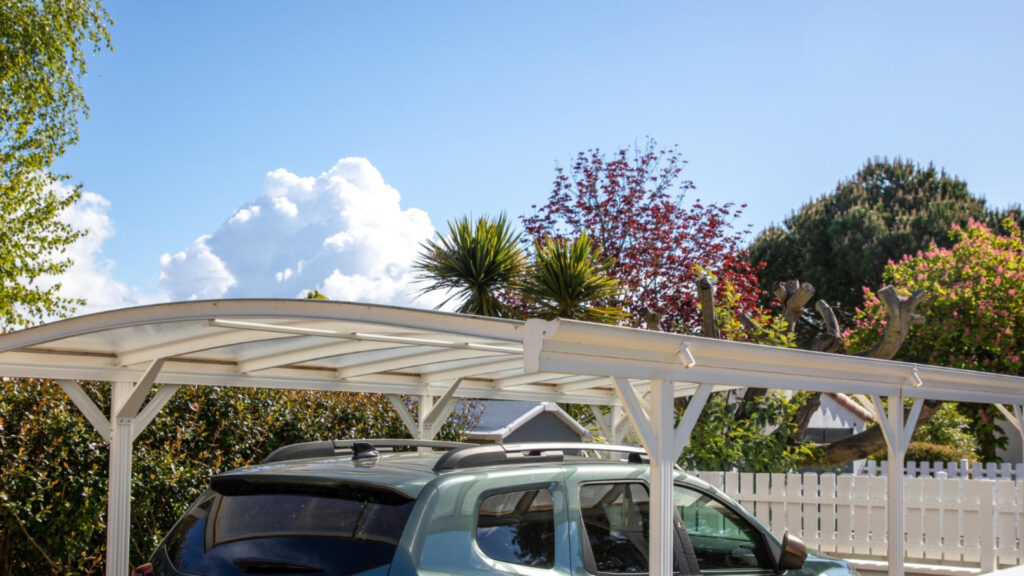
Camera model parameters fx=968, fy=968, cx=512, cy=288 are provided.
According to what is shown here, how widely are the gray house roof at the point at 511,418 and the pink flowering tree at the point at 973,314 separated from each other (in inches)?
276

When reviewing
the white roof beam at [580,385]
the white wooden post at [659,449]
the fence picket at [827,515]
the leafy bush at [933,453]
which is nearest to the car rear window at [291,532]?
the white wooden post at [659,449]

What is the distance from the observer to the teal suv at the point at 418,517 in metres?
3.59

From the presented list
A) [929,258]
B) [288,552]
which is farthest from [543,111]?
[929,258]

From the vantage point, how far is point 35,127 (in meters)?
15.6

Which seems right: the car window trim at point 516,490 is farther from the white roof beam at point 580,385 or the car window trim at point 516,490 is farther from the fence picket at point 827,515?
the fence picket at point 827,515

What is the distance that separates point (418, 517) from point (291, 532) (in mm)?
557

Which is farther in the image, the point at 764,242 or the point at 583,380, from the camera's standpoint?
the point at 764,242

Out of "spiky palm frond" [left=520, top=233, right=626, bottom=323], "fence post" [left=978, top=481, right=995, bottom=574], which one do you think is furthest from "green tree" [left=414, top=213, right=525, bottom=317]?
"fence post" [left=978, top=481, right=995, bottom=574]

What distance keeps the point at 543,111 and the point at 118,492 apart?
698 cm

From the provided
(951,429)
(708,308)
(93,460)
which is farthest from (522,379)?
(951,429)

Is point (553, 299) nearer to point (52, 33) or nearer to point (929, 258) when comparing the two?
point (52, 33)

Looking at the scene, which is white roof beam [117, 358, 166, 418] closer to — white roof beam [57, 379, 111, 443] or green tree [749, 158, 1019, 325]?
white roof beam [57, 379, 111, 443]

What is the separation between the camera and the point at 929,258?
67.9 feet

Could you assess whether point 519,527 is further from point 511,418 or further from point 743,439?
point 511,418
